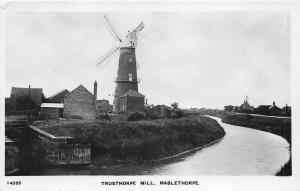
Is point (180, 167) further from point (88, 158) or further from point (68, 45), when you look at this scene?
point (68, 45)

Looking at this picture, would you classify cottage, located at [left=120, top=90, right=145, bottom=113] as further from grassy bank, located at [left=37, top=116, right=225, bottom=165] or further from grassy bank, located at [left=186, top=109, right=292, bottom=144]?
grassy bank, located at [left=186, top=109, right=292, bottom=144]

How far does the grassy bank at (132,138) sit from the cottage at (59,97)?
2.92 ft

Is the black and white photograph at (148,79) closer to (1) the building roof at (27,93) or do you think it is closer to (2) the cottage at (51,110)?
(1) the building roof at (27,93)

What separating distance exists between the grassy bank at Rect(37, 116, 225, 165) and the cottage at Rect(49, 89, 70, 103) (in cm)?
89

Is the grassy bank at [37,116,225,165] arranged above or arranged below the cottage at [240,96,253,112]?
below

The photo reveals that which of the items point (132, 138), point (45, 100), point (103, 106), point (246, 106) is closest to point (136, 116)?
point (103, 106)

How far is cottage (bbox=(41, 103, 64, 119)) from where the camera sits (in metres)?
10.1

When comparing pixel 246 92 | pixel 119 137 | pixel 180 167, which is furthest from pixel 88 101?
pixel 246 92

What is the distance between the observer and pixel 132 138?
31.1 feet

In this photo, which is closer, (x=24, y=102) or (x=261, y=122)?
(x=24, y=102)

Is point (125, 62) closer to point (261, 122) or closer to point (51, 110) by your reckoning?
point (51, 110)

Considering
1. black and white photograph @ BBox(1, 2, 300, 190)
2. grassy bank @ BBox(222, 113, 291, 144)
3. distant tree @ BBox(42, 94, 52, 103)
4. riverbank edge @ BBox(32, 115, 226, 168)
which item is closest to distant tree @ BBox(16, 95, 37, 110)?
black and white photograph @ BBox(1, 2, 300, 190)

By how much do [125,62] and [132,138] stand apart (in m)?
2.70

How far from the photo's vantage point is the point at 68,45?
8.39m
